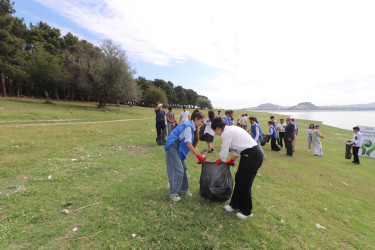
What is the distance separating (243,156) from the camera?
355cm

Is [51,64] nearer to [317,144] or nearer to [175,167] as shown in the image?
[175,167]

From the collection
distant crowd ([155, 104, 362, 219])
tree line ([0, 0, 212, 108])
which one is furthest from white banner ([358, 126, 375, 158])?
tree line ([0, 0, 212, 108])

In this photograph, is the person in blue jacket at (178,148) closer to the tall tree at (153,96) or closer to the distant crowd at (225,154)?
the distant crowd at (225,154)

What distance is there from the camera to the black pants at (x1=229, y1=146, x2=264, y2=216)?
348cm

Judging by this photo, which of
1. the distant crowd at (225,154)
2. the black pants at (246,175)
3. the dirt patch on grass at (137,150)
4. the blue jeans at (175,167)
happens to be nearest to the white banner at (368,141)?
the distant crowd at (225,154)

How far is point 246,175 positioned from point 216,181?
0.80m

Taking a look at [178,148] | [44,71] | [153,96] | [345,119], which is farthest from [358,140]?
[345,119]

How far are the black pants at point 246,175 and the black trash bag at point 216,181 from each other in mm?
292

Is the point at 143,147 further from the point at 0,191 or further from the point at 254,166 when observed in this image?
the point at 254,166

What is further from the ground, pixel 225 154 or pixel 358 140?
pixel 225 154

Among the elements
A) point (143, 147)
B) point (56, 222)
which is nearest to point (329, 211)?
point (56, 222)

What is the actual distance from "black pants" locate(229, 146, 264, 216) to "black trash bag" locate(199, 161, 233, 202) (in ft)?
0.96

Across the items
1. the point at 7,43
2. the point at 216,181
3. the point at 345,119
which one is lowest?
the point at 345,119

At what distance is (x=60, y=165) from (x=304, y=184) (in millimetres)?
9650
